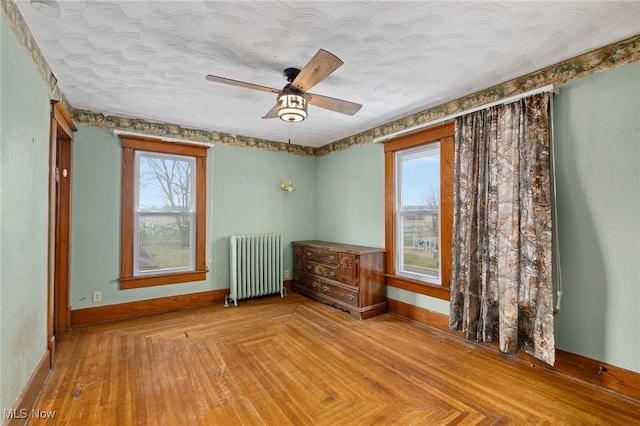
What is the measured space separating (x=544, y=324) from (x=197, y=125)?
4305 mm

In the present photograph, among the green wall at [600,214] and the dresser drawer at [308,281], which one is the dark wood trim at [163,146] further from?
the green wall at [600,214]

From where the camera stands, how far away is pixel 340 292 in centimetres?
390

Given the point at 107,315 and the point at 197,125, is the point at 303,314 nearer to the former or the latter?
the point at 107,315

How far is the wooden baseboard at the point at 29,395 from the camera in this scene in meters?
1.62

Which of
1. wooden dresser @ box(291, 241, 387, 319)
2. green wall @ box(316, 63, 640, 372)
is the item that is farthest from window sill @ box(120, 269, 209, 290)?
green wall @ box(316, 63, 640, 372)

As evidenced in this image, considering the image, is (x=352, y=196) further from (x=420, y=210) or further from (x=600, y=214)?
(x=600, y=214)

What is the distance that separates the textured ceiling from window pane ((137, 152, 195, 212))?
38.3 inches

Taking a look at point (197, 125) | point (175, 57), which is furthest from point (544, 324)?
point (197, 125)

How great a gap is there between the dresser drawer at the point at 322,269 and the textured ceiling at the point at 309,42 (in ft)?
7.17

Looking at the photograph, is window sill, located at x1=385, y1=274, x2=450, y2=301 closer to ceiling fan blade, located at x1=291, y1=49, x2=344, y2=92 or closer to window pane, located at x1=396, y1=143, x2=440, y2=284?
window pane, located at x1=396, y1=143, x2=440, y2=284

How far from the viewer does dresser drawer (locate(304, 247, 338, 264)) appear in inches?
159

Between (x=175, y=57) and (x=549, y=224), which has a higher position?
(x=175, y=57)

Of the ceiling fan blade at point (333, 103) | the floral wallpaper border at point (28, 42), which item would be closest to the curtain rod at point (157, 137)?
the floral wallpaper border at point (28, 42)

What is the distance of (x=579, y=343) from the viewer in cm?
230
